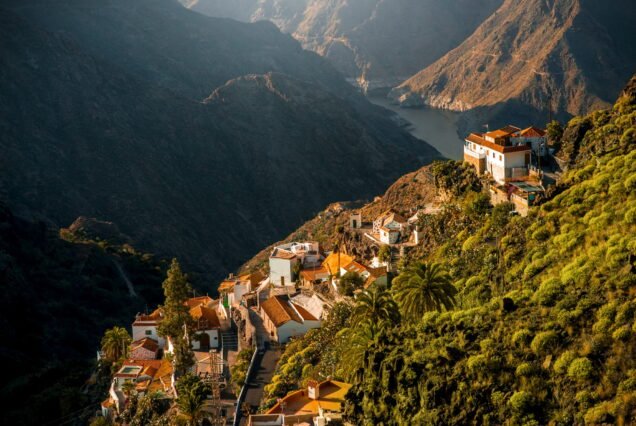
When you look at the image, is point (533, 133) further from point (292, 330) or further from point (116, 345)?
point (116, 345)

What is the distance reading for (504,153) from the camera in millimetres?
41188

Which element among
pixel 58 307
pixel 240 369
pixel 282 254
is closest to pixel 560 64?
pixel 58 307

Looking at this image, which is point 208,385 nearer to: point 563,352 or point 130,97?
point 563,352

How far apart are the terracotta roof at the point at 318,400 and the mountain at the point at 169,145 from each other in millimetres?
62810

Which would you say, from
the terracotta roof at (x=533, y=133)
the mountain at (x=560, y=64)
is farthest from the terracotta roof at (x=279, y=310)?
the mountain at (x=560, y=64)

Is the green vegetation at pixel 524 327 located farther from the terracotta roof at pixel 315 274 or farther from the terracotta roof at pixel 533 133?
the terracotta roof at pixel 315 274

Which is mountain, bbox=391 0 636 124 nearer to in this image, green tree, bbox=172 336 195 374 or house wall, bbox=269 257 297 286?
house wall, bbox=269 257 297 286

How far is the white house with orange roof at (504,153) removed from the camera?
135ft

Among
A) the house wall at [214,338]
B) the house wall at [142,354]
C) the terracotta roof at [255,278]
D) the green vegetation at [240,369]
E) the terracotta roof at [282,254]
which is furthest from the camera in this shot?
the terracotta roof at [255,278]

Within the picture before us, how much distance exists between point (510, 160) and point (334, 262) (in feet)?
37.4

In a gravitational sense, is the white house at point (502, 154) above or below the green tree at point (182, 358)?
above

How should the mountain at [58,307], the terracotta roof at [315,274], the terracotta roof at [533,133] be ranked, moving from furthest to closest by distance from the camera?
1. the mountain at [58,307]
2. the terracotta roof at [315,274]
3. the terracotta roof at [533,133]

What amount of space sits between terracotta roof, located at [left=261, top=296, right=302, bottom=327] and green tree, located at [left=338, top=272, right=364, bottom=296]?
2606 millimetres

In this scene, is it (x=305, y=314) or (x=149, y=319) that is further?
(x=149, y=319)
